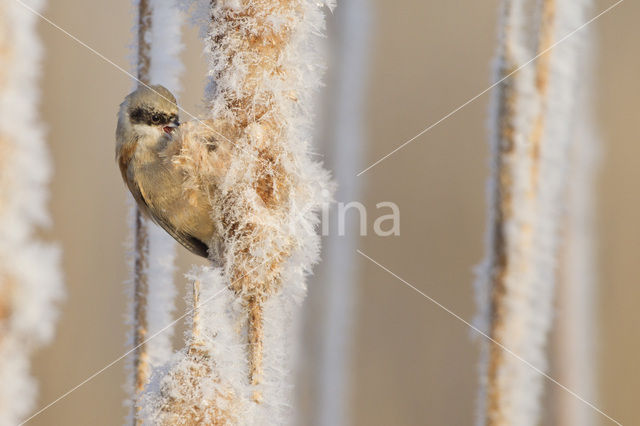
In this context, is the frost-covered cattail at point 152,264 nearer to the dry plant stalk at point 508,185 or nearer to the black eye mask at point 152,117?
the black eye mask at point 152,117

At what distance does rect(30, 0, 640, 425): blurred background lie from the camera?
1.95 m

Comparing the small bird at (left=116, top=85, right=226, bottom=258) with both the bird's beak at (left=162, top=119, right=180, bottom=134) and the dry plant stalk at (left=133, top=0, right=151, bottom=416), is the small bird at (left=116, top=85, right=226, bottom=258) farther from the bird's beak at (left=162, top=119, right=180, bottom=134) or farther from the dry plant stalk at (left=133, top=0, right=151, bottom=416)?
the dry plant stalk at (left=133, top=0, right=151, bottom=416)

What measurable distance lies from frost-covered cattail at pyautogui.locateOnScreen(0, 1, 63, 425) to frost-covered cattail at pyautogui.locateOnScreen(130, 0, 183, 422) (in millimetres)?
191

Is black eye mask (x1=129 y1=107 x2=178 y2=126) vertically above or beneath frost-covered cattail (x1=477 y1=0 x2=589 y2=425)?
above

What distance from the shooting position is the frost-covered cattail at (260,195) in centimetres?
82

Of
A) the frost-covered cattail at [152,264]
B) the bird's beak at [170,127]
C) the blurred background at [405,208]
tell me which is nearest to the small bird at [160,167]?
the bird's beak at [170,127]

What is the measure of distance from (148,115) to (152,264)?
1.31 ft

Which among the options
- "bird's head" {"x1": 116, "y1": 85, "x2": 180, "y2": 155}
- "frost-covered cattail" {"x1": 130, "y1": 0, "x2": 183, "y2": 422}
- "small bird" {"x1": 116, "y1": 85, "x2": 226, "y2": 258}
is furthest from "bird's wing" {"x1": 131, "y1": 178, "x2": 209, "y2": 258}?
"frost-covered cattail" {"x1": 130, "y1": 0, "x2": 183, "y2": 422}

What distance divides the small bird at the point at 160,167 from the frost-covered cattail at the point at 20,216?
1.15 ft

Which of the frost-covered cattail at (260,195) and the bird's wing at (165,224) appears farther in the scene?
the bird's wing at (165,224)

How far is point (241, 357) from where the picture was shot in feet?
2.65

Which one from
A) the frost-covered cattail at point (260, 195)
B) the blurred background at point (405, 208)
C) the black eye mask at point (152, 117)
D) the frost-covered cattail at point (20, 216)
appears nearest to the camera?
the frost-covered cattail at point (20, 216)

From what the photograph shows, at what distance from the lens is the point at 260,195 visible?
35.2 inches

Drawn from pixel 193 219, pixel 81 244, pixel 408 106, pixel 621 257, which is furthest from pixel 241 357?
pixel 408 106
